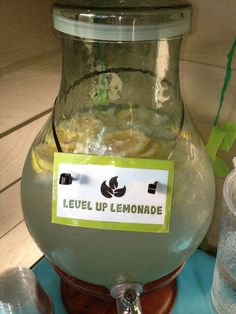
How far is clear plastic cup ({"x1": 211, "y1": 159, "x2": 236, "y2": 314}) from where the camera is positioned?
62cm

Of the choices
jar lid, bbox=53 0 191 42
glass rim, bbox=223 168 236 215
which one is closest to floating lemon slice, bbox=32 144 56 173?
jar lid, bbox=53 0 191 42

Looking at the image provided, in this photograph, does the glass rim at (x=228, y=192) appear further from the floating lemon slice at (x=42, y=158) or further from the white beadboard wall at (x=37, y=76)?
the floating lemon slice at (x=42, y=158)

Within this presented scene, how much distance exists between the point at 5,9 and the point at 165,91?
0.23m

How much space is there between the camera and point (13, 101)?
0.59 meters

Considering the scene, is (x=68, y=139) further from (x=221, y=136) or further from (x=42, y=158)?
(x=221, y=136)

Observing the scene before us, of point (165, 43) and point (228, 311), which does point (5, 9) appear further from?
point (228, 311)

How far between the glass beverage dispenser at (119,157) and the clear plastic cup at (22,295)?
0.10m

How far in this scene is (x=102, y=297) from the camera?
56 centimetres

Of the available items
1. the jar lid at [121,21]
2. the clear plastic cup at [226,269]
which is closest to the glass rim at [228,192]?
the clear plastic cup at [226,269]

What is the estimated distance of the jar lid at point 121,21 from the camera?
431mm

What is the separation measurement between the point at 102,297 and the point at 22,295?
0.12 m

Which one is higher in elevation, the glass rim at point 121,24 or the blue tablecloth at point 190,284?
the glass rim at point 121,24

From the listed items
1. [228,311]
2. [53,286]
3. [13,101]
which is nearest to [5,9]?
[13,101]

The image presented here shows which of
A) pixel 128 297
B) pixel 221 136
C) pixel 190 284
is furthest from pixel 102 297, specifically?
pixel 221 136
